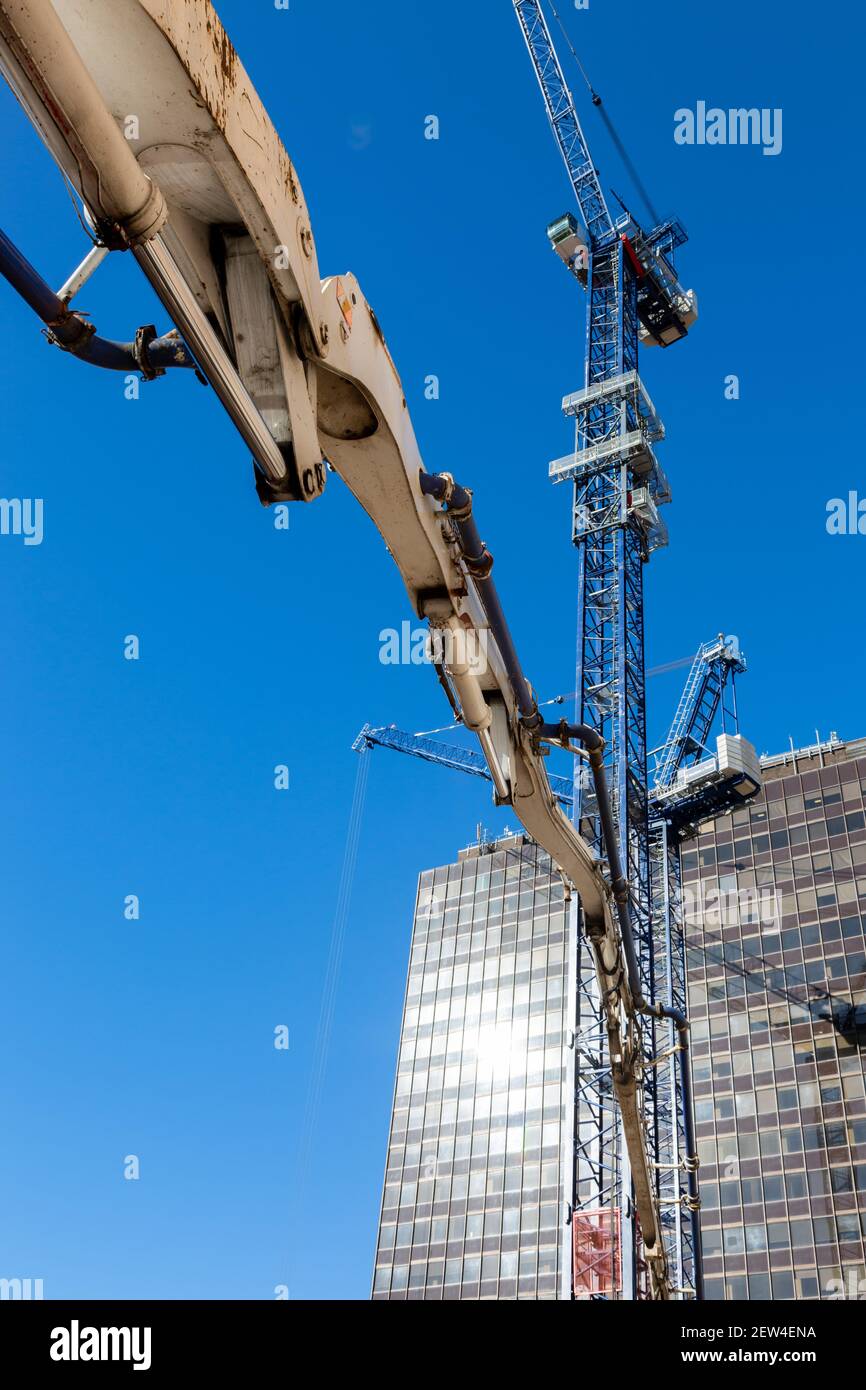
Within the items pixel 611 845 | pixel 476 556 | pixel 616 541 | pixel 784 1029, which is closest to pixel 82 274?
pixel 476 556

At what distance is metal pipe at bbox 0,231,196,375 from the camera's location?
470cm

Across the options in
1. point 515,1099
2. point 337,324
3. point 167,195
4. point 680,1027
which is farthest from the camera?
point 515,1099

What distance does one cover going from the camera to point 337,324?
654 cm

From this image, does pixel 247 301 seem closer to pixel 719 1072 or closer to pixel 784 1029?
pixel 784 1029

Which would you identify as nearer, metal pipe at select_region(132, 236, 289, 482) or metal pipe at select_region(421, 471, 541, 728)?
metal pipe at select_region(132, 236, 289, 482)

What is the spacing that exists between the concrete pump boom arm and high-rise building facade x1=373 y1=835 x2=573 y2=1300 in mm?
67342

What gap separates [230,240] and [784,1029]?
70.1 m

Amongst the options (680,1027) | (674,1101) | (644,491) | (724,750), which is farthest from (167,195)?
(724,750)

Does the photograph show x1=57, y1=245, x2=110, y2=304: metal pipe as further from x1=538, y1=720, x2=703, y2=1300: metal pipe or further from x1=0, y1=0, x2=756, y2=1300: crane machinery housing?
x1=538, y1=720, x2=703, y2=1300: metal pipe

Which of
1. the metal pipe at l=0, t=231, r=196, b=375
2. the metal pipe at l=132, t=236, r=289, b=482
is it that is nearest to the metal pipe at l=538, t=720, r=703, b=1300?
the metal pipe at l=132, t=236, r=289, b=482

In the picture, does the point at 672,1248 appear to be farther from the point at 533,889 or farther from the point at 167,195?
the point at 167,195

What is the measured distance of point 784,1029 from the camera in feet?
227

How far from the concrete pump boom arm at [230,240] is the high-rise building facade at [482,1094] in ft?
221
